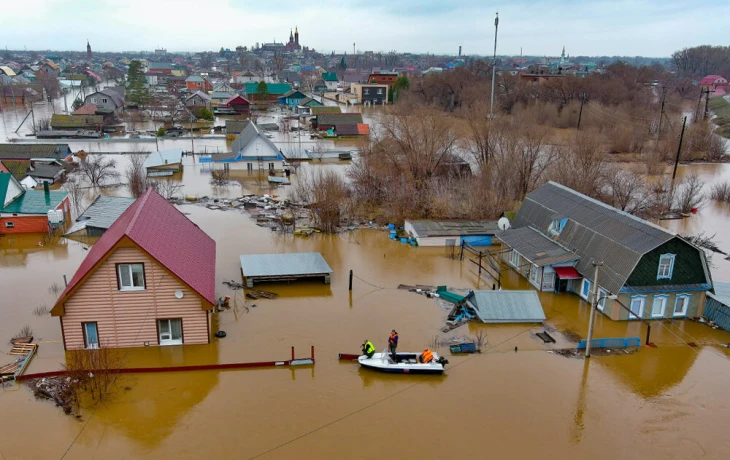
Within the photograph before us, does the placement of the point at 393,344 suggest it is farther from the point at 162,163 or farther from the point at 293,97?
the point at 293,97

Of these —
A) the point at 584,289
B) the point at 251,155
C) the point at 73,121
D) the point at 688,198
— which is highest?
the point at 73,121

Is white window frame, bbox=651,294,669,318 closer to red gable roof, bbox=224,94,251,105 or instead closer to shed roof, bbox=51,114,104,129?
shed roof, bbox=51,114,104,129

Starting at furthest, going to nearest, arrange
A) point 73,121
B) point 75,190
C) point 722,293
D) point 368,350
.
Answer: point 73,121
point 75,190
point 722,293
point 368,350

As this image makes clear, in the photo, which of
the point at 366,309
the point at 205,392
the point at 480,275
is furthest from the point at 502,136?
the point at 205,392

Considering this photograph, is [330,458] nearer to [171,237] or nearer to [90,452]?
[90,452]

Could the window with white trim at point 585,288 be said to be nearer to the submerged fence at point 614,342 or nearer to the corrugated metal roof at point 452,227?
the submerged fence at point 614,342

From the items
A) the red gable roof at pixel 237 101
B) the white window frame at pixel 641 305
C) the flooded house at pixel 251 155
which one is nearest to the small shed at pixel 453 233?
the white window frame at pixel 641 305

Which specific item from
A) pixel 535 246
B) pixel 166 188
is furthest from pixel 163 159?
pixel 535 246
